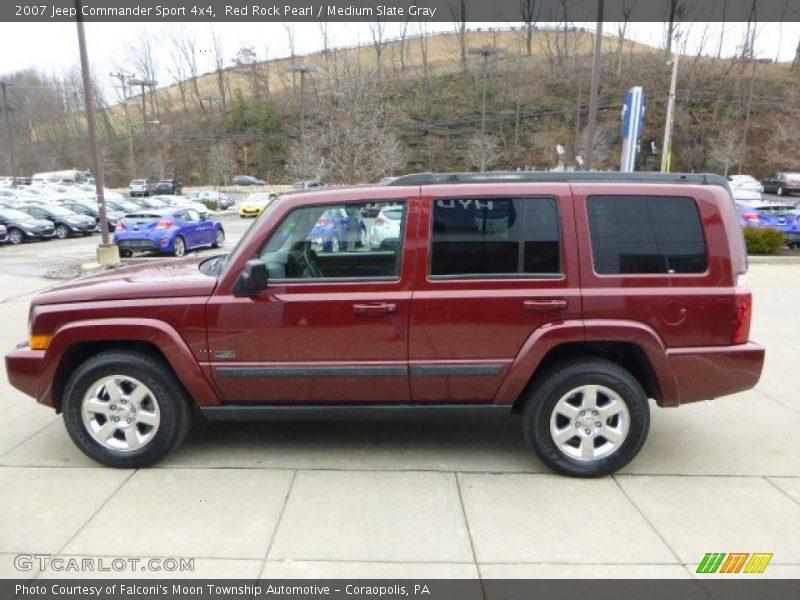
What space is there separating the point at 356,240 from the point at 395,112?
2449 inches

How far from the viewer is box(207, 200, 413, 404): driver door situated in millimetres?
3297

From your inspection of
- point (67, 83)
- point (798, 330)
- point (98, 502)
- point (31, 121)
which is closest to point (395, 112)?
point (67, 83)

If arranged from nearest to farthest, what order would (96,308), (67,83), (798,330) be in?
(96,308)
(798,330)
(67,83)

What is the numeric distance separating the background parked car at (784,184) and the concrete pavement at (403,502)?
4454cm

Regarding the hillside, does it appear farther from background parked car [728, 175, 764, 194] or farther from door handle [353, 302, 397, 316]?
door handle [353, 302, 397, 316]

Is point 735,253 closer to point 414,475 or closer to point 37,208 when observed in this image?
point 414,475

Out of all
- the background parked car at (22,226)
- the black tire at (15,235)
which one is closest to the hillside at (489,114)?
the background parked car at (22,226)

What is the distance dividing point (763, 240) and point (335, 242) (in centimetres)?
1392

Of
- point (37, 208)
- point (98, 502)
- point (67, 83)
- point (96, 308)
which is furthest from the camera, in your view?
point (67, 83)

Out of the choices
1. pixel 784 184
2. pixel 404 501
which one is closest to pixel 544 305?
pixel 404 501

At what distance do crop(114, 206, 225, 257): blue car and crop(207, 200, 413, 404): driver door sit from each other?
14.1 meters

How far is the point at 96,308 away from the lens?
3.40 meters

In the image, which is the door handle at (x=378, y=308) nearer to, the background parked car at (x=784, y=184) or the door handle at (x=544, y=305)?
the door handle at (x=544, y=305)

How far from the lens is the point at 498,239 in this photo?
3.30m
